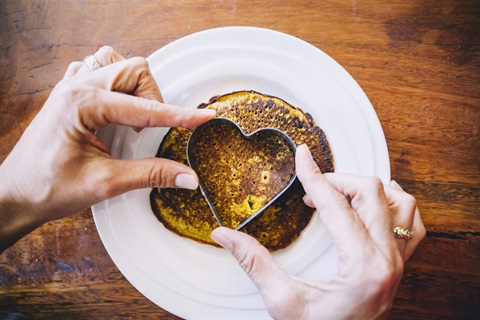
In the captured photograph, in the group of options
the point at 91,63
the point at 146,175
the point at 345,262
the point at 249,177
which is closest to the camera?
the point at 345,262

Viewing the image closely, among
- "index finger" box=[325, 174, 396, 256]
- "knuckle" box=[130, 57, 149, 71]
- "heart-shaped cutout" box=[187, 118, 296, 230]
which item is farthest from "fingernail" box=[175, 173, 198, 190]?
"index finger" box=[325, 174, 396, 256]

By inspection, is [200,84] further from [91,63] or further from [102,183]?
[102,183]

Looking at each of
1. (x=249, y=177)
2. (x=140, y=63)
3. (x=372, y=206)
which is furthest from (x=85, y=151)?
(x=372, y=206)

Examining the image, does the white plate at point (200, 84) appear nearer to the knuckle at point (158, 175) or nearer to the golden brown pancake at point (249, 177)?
the golden brown pancake at point (249, 177)

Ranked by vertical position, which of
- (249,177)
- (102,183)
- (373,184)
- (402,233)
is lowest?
(402,233)

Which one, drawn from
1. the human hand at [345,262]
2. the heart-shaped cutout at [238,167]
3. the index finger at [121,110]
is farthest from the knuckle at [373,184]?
the index finger at [121,110]
